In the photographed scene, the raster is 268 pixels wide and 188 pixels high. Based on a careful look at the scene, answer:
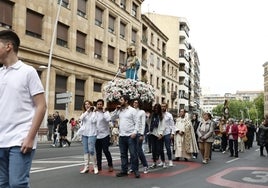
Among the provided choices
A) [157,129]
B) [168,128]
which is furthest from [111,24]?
[157,129]


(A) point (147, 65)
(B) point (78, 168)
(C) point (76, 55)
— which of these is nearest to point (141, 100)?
(B) point (78, 168)

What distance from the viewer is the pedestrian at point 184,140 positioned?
14357 mm

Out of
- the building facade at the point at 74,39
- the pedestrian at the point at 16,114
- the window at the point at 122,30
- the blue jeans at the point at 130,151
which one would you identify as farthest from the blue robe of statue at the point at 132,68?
the window at the point at 122,30

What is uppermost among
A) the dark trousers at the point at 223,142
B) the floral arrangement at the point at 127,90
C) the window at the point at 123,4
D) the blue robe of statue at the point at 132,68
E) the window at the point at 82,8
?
the window at the point at 123,4

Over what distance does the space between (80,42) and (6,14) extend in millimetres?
9457

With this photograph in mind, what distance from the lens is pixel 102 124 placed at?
33.1 ft

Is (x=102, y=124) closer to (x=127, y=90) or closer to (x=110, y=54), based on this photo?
(x=127, y=90)

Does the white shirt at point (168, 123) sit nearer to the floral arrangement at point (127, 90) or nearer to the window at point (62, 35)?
the floral arrangement at point (127, 90)

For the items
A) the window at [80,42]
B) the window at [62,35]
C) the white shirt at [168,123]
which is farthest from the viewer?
the window at [80,42]

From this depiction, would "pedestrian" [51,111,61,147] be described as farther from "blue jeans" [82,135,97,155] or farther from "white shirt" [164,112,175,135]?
"blue jeans" [82,135,97,155]

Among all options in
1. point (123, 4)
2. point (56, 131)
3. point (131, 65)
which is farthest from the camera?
point (123, 4)

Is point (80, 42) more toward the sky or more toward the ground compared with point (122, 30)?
more toward the ground

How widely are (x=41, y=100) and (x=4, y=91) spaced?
Answer: 0.34m

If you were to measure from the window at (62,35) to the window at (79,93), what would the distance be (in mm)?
3537
